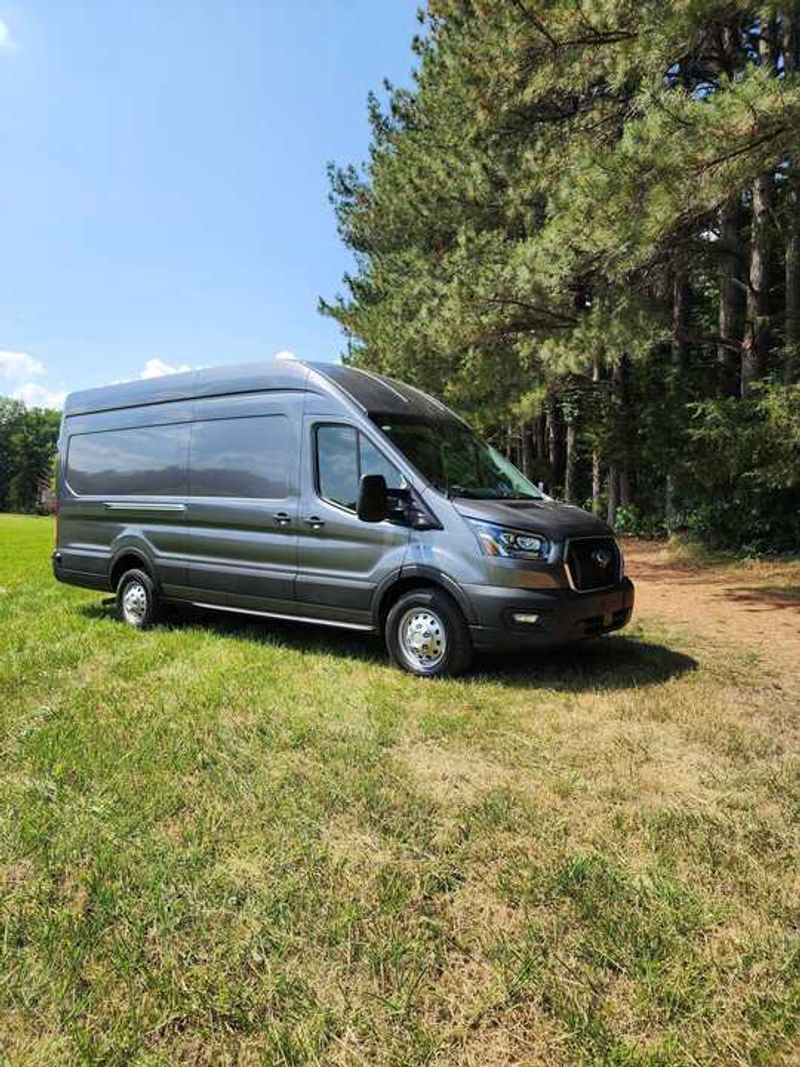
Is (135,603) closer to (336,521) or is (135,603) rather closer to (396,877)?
(336,521)

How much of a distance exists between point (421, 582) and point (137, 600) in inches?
144

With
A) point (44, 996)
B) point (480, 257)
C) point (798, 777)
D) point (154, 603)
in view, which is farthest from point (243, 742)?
point (480, 257)

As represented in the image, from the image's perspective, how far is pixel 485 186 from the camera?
17.2 meters

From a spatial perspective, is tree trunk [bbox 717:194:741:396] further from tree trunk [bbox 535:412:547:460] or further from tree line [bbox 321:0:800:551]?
tree trunk [bbox 535:412:547:460]

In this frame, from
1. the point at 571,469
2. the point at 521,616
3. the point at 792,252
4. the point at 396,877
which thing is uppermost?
the point at 792,252

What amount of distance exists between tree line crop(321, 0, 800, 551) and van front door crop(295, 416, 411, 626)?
5.31m

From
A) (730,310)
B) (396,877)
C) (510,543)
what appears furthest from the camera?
(730,310)

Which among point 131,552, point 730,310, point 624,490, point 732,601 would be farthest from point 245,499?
point 624,490

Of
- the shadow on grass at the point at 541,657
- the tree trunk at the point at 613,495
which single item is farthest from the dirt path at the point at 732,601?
the tree trunk at the point at 613,495

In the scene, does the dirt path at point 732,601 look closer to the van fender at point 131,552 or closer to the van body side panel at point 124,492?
the van body side panel at point 124,492

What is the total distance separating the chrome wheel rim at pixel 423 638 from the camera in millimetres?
5727

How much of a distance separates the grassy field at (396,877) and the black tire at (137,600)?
2649 mm

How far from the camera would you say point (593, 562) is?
19.4ft

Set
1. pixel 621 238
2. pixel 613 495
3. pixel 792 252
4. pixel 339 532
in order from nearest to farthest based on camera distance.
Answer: pixel 339 532 → pixel 621 238 → pixel 792 252 → pixel 613 495
